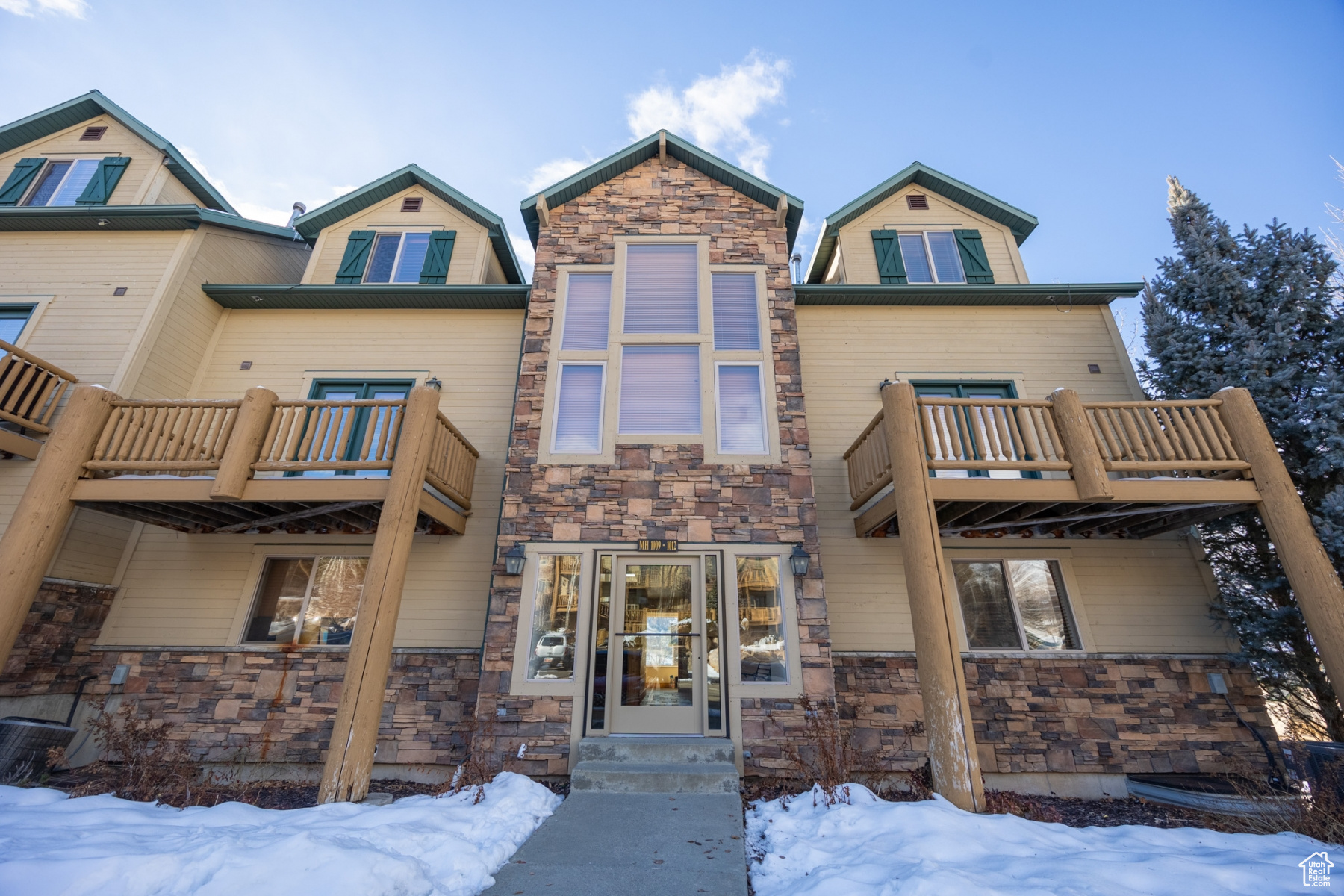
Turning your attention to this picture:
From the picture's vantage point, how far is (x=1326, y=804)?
465cm

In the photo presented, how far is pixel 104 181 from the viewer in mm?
9367

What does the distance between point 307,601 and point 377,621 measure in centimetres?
336

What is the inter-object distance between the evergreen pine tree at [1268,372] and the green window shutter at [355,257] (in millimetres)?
13633

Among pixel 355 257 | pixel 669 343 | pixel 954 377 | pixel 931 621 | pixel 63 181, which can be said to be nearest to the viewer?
pixel 931 621

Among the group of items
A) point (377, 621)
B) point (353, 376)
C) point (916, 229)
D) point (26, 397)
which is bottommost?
point (377, 621)

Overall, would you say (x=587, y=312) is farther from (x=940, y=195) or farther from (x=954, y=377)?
(x=940, y=195)

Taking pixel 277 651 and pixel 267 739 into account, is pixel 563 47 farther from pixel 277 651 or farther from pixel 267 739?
pixel 267 739

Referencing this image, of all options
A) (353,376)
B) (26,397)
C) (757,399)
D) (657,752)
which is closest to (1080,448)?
(757,399)

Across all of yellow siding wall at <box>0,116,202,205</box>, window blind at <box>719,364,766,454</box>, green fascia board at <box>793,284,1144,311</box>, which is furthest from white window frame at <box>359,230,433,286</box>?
green fascia board at <box>793,284,1144,311</box>

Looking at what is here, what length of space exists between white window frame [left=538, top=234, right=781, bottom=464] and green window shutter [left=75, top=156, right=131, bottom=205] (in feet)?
27.8

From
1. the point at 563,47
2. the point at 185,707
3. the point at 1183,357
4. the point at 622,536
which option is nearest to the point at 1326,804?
the point at 1183,357

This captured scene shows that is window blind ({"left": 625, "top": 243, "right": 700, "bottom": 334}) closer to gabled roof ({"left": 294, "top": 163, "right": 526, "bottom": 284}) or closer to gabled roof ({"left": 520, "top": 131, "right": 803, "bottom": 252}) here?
gabled roof ({"left": 520, "top": 131, "right": 803, "bottom": 252})

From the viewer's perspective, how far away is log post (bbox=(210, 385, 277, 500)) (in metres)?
5.96

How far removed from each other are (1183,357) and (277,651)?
13.9 meters
